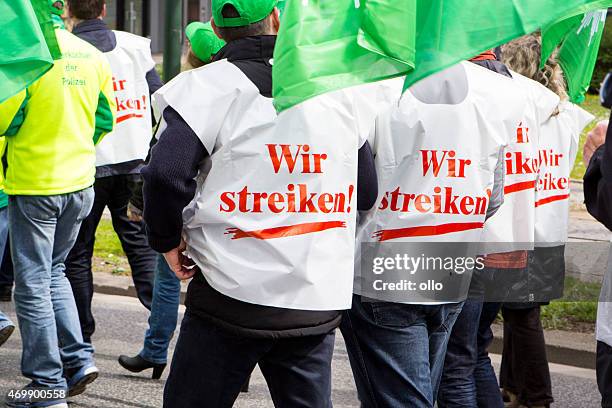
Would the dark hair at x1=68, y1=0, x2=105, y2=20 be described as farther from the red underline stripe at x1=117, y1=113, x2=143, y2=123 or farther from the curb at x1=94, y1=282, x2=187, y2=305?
the curb at x1=94, y1=282, x2=187, y2=305

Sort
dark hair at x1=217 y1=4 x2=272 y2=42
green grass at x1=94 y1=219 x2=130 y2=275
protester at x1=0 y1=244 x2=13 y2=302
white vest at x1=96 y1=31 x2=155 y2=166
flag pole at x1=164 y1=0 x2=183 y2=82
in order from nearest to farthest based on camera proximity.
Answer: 1. dark hair at x1=217 y1=4 x2=272 y2=42
2. white vest at x1=96 y1=31 x2=155 y2=166
3. protester at x1=0 y1=244 x2=13 y2=302
4. green grass at x1=94 y1=219 x2=130 y2=275
5. flag pole at x1=164 y1=0 x2=183 y2=82

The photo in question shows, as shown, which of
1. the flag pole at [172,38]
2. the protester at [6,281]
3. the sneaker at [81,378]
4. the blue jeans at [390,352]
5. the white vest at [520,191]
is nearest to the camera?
the blue jeans at [390,352]

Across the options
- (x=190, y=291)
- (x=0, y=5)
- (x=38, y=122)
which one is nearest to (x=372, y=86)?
(x=190, y=291)

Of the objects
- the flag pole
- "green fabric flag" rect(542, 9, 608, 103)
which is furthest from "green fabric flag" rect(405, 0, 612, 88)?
the flag pole

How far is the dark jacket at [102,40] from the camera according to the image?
6.22 metres

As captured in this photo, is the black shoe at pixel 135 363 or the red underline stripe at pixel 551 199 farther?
the black shoe at pixel 135 363

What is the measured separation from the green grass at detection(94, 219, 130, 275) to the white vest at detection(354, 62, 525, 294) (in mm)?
5554

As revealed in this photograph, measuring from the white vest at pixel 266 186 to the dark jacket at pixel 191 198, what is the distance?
0.03 m

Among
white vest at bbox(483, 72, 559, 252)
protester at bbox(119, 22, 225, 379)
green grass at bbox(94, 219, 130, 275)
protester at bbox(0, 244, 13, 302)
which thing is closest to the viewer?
white vest at bbox(483, 72, 559, 252)

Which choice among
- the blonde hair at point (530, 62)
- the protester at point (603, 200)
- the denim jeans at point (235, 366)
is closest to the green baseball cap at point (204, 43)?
the blonde hair at point (530, 62)

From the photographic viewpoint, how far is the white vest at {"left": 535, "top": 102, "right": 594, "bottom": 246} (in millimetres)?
5129

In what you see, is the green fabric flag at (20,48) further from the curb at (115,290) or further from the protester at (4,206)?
the curb at (115,290)

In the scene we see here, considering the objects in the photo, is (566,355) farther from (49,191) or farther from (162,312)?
(49,191)

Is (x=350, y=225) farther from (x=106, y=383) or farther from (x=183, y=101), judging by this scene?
(x=106, y=383)
